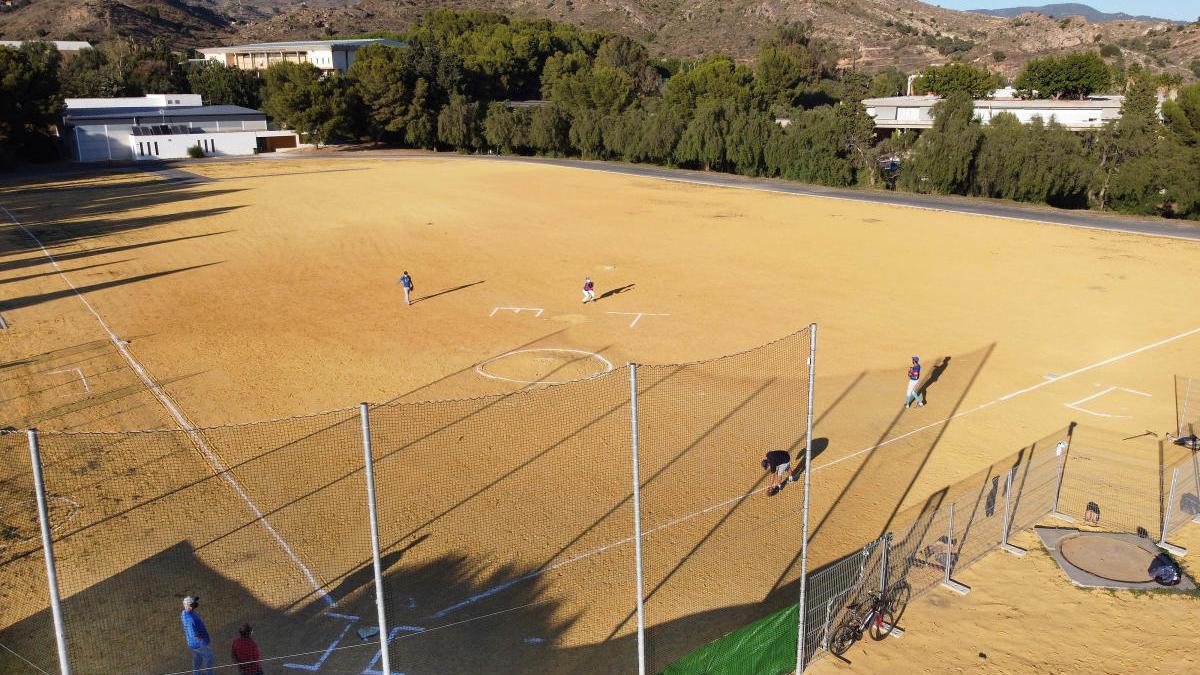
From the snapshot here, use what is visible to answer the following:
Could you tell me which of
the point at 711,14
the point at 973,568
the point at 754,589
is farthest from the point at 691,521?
the point at 711,14

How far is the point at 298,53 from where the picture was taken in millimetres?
125062

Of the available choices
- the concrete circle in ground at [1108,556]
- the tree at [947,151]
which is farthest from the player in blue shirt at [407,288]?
the tree at [947,151]

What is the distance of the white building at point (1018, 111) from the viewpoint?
69.9m

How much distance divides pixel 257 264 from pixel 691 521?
96.1 feet

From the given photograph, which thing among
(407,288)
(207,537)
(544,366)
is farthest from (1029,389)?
(407,288)

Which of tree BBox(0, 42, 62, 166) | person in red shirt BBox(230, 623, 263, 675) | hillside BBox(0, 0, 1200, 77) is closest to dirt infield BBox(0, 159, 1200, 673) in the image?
person in red shirt BBox(230, 623, 263, 675)

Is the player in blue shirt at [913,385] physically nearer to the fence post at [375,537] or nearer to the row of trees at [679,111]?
the fence post at [375,537]

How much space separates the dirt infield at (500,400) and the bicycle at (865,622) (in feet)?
4.46

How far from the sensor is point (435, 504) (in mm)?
15922

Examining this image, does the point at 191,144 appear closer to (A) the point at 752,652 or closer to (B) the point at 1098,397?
(B) the point at 1098,397

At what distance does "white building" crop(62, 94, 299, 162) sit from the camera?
8319cm

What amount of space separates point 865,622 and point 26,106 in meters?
89.3

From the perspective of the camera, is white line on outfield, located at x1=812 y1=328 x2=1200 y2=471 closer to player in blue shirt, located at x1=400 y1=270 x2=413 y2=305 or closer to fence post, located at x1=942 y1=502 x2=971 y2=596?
fence post, located at x1=942 y1=502 x2=971 y2=596

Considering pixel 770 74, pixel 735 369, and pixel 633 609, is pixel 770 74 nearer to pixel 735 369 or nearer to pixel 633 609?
pixel 735 369
